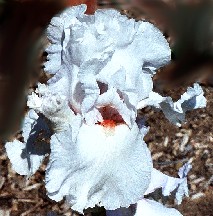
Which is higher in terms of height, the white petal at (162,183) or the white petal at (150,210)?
the white petal at (162,183)

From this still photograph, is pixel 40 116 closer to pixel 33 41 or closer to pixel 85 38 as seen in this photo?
pixel 85 38

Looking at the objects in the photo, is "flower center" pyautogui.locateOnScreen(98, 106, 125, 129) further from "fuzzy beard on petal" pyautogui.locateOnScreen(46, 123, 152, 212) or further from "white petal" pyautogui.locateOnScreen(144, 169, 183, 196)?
"white petal" pyautogui.locateOnScreen(144, 169, 183, 196)

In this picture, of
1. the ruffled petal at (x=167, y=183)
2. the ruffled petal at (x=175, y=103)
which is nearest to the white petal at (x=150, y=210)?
the ruffled petal at (x=167, y=183)

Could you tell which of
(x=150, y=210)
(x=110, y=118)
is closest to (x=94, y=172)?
(x=110, y=118)

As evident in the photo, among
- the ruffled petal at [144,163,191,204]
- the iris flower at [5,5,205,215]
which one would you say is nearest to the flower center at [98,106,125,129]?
the iris flower at [5,5,205,215]

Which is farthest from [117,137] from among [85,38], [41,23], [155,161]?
[155,161]

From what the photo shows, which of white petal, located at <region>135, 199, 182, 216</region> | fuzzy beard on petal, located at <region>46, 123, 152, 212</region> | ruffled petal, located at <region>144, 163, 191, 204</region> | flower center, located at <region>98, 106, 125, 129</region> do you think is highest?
flower center, located at <region>98, 106, 125, 129</region>

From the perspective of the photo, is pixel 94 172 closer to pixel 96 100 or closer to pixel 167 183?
pixel 96 100

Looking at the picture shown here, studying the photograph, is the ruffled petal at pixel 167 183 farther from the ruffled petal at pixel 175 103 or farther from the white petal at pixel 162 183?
the ruffled petal at pixel 175 103
